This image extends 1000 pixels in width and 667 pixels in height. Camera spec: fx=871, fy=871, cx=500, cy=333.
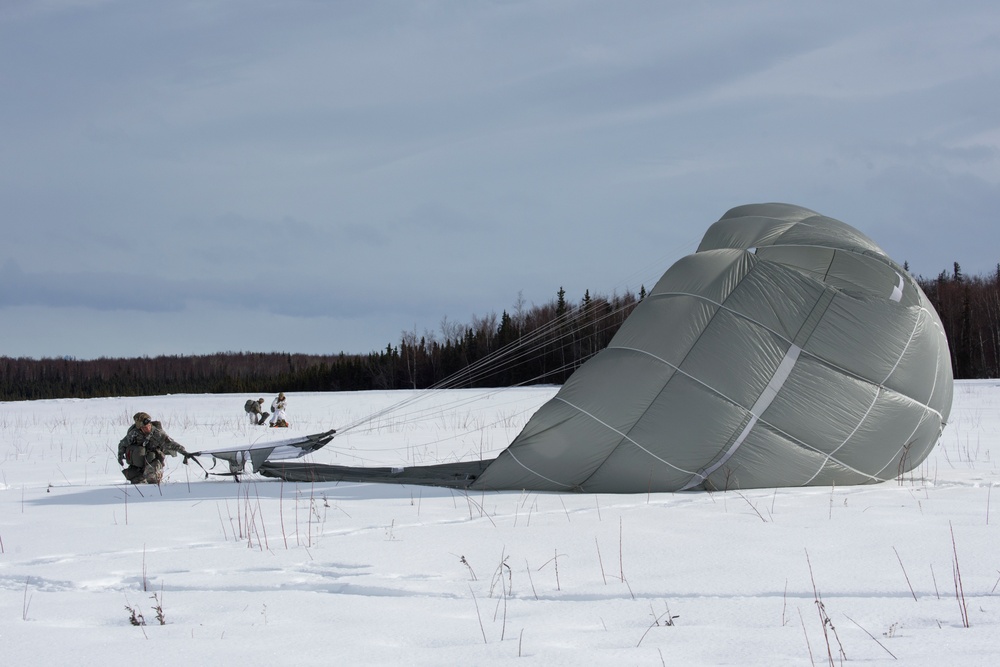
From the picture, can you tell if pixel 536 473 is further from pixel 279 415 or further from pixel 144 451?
pixel 279 415

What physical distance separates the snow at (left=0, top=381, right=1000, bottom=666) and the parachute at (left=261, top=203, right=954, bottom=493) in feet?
1.24

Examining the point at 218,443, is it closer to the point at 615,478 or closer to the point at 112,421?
the point at 112,421

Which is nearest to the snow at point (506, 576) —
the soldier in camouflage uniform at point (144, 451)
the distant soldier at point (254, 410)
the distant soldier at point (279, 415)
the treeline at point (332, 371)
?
the soldier in camouflage uniform at point (144, 451)

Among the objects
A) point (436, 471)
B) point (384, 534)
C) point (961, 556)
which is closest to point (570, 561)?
point (384, 534)

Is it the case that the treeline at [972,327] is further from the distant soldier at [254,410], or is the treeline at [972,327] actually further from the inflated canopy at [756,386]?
the inflated canopy at [756,386]

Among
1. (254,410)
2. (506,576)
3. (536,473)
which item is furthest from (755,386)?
(254,410)

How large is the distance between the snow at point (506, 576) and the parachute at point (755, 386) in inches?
14.9

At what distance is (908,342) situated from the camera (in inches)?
355

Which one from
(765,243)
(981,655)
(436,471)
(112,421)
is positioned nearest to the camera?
(981,655)

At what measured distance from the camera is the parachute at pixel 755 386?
8.59 meters

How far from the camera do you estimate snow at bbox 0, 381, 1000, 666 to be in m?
3.77

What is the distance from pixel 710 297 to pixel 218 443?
1242 centimetres

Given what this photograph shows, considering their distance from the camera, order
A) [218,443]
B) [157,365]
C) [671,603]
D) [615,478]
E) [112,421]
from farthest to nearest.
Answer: [157,365]
[112,421]
[218,443]
[615,478]
[671,603]

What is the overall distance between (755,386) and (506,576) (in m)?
4.27
